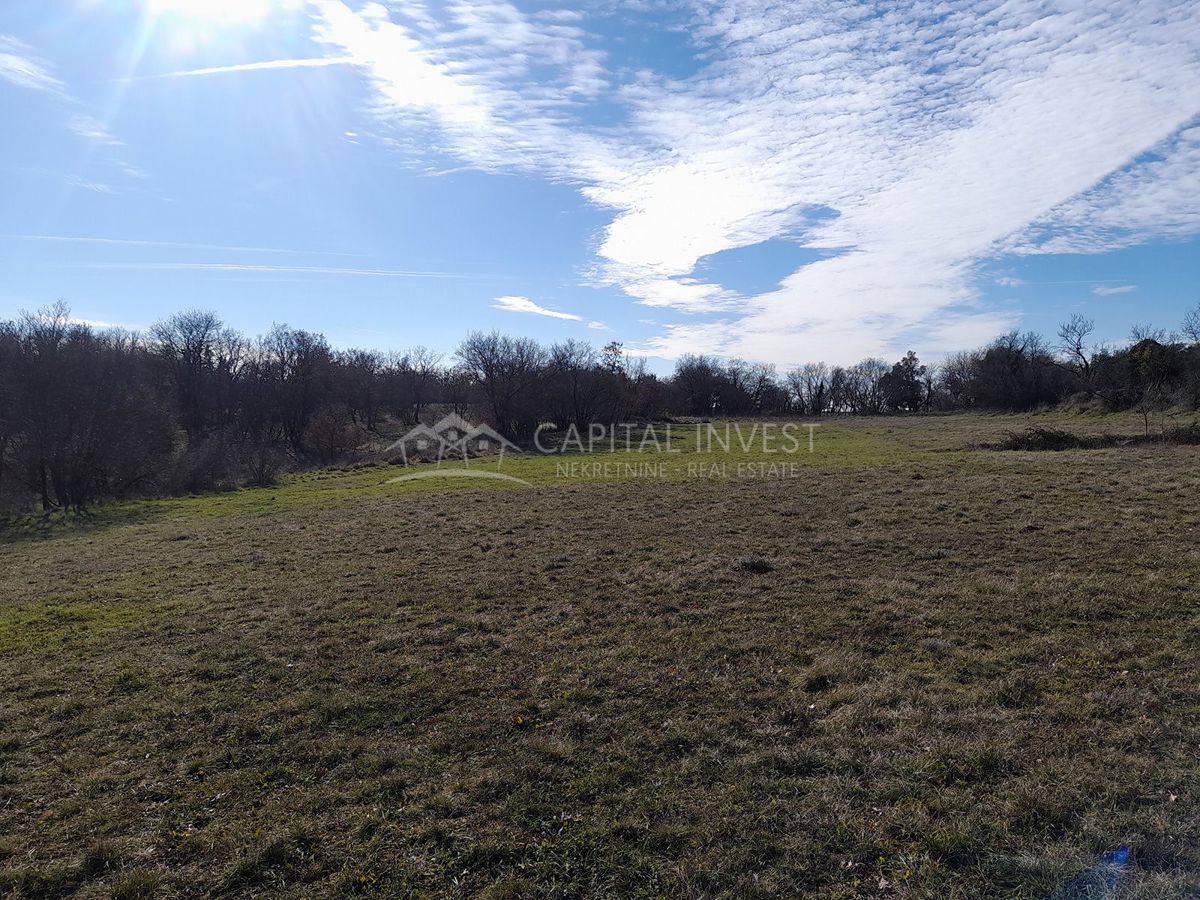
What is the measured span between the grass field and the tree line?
52.7 feet

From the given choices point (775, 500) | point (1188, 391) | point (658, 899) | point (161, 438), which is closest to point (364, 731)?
point (658, 899)

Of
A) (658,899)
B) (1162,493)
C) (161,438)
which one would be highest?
(161,438)

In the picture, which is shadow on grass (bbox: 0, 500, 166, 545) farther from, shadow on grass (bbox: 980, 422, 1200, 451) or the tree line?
shadow on grass (bbox: 980, 422, 1200, 451)

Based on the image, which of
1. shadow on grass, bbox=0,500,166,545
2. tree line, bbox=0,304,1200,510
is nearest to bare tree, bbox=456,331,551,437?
tree line, bbox=0,304,1200,510

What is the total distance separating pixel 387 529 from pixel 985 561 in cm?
1278

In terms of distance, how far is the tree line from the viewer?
75.7ft

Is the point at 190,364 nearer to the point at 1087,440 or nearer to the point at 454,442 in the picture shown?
the point at 454,442

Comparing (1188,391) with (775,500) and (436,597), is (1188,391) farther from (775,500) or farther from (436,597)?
(436,597)

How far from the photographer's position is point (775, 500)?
16172 mm

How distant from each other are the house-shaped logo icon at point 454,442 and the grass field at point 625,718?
81.5 ft

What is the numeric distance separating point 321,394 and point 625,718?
58.8 m

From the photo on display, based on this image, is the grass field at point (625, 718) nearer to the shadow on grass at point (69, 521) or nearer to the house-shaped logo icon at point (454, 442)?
the shadow on grass at point (69, 521)

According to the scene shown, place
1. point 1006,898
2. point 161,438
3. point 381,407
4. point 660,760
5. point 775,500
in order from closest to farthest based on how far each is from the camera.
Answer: point 1006,898
point 660,760
point 775,500
point 161,438
point 381,407

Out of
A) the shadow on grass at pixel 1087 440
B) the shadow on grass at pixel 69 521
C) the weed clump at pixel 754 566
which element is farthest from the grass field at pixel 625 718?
the shadow on grass at pixel 1087 440
